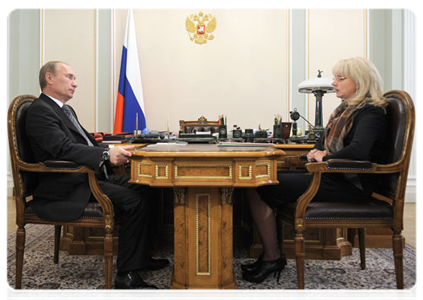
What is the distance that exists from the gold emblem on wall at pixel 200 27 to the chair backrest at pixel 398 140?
11.8ft

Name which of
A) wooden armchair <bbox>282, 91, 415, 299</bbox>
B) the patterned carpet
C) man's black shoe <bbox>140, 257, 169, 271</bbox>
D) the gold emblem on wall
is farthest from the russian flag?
wooden armchair <bbox>282, 91, 415, 299</bbox>

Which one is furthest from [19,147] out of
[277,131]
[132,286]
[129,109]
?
[129,109]

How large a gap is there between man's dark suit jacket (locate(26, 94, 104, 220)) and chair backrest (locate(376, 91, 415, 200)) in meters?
1.49

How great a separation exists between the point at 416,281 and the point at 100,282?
1.86 m

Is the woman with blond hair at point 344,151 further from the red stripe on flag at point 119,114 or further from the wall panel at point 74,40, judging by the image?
the wall panel at point 74,40

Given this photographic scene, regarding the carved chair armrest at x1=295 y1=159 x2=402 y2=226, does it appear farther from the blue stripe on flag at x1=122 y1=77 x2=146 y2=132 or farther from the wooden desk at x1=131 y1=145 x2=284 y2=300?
the blue stripe on flag at x1=122 y1=77 x2=146 y2=132

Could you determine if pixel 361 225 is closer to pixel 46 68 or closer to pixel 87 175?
pixel 87 175

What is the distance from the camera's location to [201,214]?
1.84 metres

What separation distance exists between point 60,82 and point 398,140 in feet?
6.22

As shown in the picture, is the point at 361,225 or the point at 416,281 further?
the point at 416,281

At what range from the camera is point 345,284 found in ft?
7.23

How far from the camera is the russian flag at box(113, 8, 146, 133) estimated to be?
507cm

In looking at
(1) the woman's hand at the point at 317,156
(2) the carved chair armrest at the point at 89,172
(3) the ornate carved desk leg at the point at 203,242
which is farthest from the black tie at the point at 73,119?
(1) the woman's hand at the point at 317,156

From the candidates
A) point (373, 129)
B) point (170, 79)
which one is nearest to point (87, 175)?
point (373, 129)
